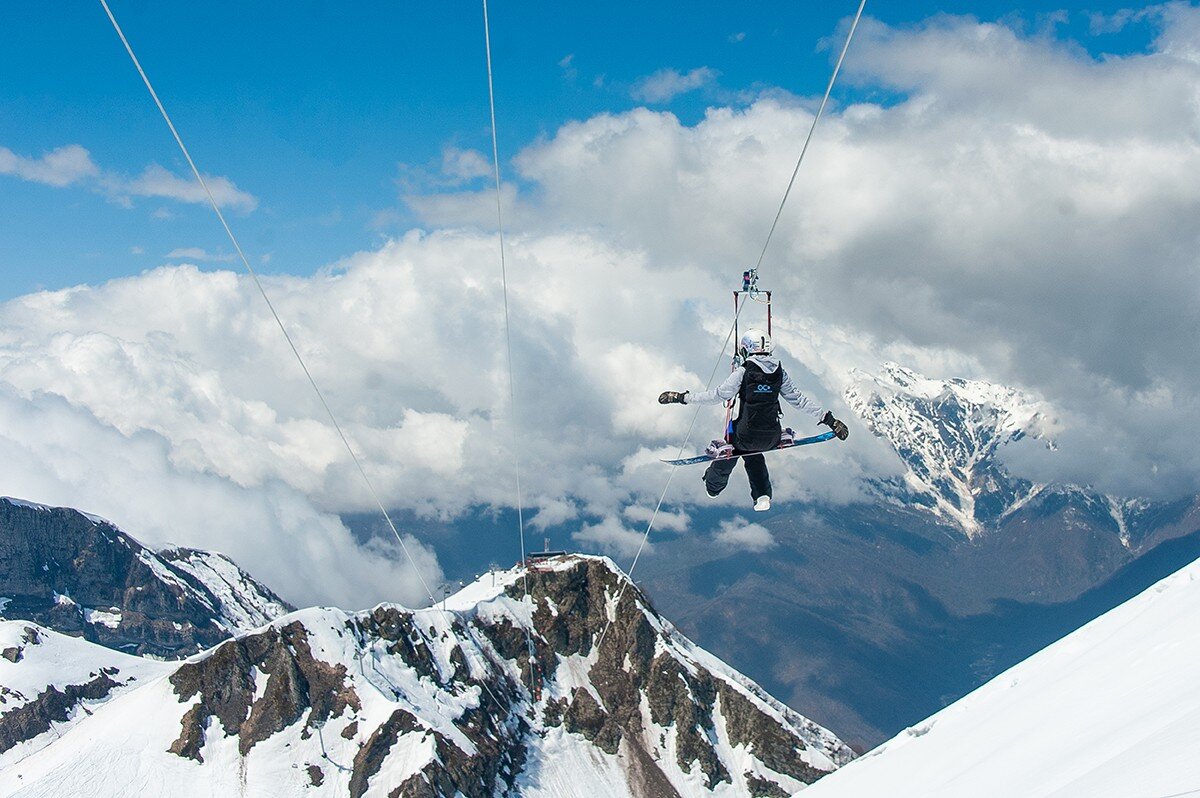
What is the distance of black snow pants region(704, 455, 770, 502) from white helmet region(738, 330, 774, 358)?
192 inches

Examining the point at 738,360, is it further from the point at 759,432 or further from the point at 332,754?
the point at 332,754

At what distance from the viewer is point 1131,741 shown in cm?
1230

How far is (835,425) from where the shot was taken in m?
30.9

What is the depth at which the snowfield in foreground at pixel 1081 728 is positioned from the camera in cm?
1099

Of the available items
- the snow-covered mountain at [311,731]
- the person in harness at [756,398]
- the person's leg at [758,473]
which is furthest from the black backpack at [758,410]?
the snow-covered mountain at [311,731]

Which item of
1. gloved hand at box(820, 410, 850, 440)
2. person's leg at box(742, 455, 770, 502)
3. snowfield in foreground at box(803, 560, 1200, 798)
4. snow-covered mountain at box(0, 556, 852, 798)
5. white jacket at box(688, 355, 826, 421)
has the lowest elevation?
snow-covered mountain at box(0, 556, 852, 798)

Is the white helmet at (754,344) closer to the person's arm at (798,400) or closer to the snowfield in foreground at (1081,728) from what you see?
the person's arm at (798,400)

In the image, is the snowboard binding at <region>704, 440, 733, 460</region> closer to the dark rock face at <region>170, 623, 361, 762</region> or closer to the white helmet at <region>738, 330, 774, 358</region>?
the white helmet at <region>738, 330, 774, 358</region>

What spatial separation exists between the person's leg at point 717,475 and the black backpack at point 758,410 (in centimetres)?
195

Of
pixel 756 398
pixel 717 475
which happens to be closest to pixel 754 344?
pixel 756 398

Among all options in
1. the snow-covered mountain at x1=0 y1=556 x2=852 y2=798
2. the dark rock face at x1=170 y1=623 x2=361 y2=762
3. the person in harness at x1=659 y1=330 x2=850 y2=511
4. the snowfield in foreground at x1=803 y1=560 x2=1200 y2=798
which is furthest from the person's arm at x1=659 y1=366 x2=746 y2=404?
the dark rock face at x1=170 y1=623 x2=361 y2=762

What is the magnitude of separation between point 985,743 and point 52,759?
19223 centimetres

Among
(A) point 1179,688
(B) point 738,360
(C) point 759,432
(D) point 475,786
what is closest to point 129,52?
(B) point 738,360

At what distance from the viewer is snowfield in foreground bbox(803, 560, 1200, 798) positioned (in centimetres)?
1099
